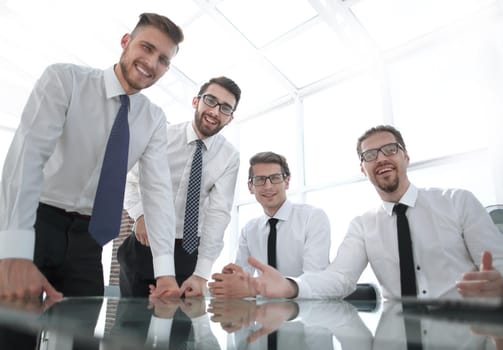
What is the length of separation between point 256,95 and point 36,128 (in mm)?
4938

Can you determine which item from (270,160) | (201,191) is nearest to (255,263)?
(201,191)

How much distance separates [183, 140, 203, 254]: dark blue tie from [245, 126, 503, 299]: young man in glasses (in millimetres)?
618

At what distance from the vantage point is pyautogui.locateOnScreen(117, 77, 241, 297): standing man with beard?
65.4 inches

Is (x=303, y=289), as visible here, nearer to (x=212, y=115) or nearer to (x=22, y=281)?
(x=22, y=281)

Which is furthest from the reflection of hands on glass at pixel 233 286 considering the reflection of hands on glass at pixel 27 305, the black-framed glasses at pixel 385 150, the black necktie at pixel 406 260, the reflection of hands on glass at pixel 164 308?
the black-framed glasses at pixel 385 150

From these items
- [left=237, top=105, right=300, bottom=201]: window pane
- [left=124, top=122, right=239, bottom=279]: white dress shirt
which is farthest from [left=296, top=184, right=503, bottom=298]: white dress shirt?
[left=237, top=105, right=300, bottom=201]: window pane

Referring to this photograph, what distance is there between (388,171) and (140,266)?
128cm

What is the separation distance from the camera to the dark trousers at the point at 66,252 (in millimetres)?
1118

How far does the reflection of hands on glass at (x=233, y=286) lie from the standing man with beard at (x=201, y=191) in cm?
47

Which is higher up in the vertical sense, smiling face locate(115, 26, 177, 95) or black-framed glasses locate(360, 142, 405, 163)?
smiling face locate(115, 26, 177, 95)

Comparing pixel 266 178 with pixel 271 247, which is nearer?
pixel 271 247

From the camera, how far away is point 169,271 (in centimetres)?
126

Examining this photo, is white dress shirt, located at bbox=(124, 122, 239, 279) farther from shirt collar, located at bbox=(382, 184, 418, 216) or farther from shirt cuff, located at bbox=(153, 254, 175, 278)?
shirt collar, located at bbox=(382, 184, 418, 216)

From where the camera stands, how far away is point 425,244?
1.57 m
